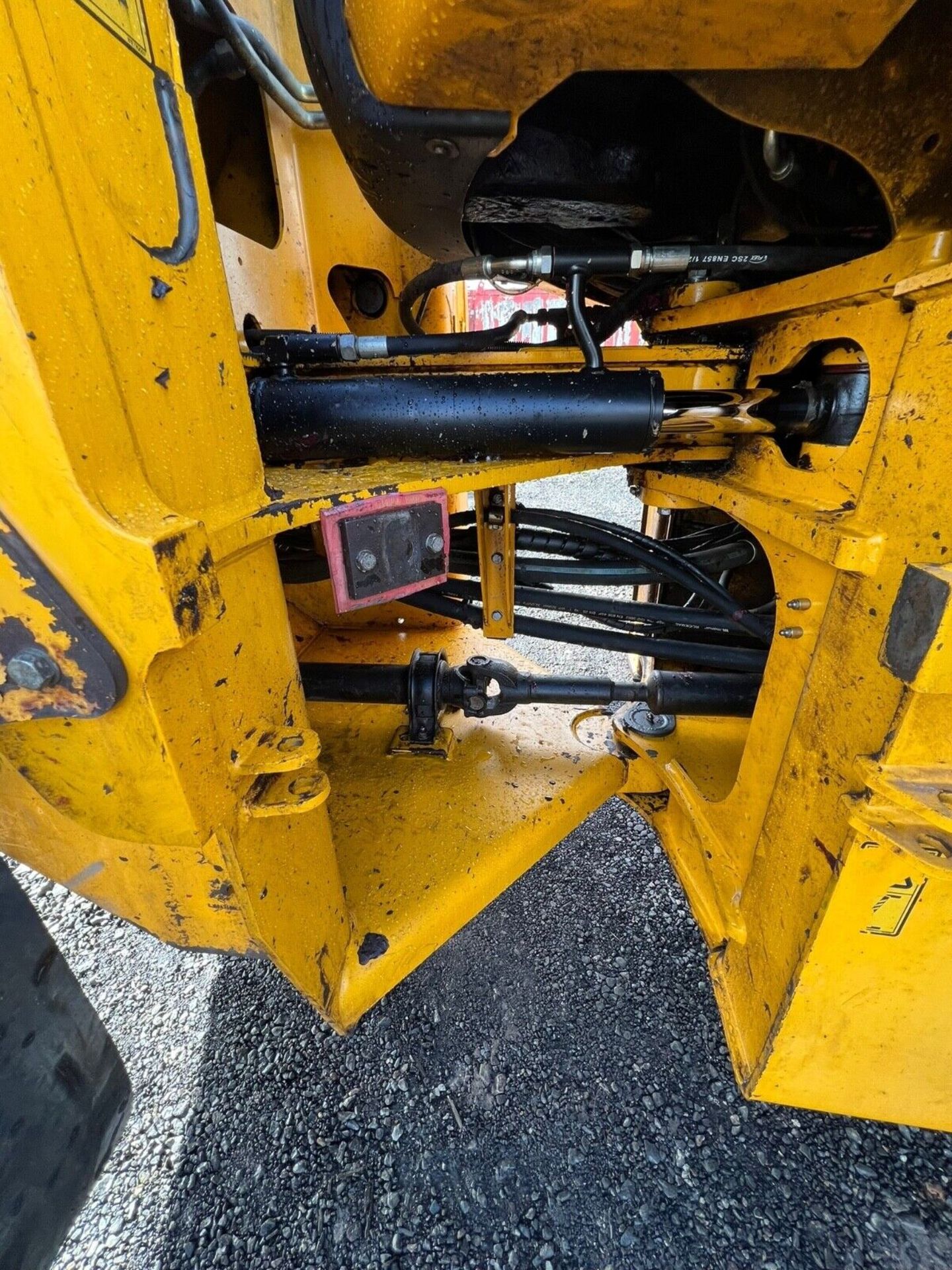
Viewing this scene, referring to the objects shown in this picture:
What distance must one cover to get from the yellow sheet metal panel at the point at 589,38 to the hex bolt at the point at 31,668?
1.99 ft

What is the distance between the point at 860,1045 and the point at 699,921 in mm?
322

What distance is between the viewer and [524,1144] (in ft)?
3.31

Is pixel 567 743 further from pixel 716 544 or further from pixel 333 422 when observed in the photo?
pixel 333 422

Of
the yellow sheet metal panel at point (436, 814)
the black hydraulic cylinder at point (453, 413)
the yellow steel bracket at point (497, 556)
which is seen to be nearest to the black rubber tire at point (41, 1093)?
the yellow sheet metal panel at point (436, 814)

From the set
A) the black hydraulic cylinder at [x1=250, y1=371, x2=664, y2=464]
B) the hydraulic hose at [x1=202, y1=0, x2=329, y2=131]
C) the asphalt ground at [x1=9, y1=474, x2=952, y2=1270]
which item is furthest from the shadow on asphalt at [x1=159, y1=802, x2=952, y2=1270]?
the hydraulic hose at [x1=202, y1=0, x2=329, y2=131]

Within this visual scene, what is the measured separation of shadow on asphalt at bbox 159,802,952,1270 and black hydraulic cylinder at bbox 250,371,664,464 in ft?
3.97

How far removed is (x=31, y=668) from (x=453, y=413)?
0.61 metres

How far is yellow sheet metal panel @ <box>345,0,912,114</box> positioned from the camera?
0.42 m

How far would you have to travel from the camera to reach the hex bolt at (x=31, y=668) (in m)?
0.43

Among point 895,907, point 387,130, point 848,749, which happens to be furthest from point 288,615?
point 895,907

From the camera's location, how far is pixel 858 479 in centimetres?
70

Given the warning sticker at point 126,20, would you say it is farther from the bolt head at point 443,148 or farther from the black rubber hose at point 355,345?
the black rubber hose at point 355,345

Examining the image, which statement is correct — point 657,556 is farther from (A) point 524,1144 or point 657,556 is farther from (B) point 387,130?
(A) point 524,1144

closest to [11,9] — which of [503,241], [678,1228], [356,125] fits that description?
[356,125]
